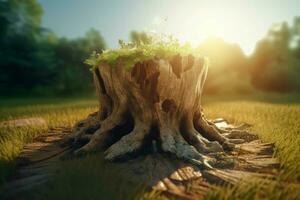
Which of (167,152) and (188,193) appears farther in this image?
(167,152)

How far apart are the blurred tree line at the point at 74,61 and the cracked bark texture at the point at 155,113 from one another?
15888 millimetres

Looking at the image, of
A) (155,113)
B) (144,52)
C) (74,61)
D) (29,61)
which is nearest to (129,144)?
(155,113)

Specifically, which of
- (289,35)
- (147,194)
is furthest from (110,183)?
(289,35)

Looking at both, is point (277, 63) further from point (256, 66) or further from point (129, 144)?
point (129, 144)

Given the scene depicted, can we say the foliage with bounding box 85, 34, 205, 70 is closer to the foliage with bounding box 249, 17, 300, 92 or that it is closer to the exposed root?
the exposed root

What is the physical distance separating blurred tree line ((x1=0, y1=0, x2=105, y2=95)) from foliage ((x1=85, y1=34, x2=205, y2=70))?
50.6 ft

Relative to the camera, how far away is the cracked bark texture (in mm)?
4609

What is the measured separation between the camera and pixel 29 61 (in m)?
23.4

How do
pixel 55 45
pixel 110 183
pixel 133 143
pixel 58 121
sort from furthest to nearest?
pixel 55 45, pixel 58 121, pixel 133 143, pixel 110 183

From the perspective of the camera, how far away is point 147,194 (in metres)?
3.12

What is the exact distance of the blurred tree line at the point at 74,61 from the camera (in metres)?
23.1

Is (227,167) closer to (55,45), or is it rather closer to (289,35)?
(55,45)

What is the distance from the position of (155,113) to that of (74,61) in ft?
86.2

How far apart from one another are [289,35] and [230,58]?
10376 mm
